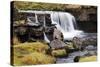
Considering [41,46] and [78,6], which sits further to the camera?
[78,6]

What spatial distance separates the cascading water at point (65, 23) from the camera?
5.13ft

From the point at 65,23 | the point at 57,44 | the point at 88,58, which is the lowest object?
the point at 88,58

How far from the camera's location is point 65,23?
159 cm

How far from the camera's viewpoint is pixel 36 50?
1.51 meters

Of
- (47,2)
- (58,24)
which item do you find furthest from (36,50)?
(47,2)

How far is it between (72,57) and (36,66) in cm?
32

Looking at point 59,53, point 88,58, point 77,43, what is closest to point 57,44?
point 59,53

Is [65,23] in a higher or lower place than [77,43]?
higher

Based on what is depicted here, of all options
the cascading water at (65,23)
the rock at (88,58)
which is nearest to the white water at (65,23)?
the cascading water at (65,23)

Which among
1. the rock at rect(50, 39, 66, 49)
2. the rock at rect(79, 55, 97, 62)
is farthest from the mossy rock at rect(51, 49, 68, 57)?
the rock at rect(79, 55, 97, 62)

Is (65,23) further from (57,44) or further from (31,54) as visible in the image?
(31,54)

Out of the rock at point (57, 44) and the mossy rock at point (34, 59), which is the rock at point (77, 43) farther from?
the mossy rock at point (34, 59)

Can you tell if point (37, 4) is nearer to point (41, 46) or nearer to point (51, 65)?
point (41, 46)
